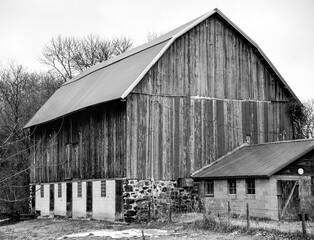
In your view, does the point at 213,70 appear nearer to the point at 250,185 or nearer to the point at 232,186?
the point at 232,186

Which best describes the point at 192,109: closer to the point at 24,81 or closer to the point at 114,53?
the point at 24,81

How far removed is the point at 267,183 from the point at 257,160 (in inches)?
82.2

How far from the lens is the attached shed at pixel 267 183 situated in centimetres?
2220

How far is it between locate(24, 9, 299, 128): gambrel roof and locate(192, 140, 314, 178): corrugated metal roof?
457 cm

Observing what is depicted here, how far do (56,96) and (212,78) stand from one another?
1234 centimetres

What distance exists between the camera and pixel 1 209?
4275 cm

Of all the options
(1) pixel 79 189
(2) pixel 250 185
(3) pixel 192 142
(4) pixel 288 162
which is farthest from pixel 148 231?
(1) pixel 79 189

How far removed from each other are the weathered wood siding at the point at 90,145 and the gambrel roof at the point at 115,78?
641 millimetres

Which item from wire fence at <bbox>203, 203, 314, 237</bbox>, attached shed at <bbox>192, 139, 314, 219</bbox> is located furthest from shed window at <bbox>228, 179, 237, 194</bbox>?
wire fence at <bbox>203, 203, 314, 237</bbox>

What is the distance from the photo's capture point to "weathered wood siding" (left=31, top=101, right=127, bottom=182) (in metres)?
25.7

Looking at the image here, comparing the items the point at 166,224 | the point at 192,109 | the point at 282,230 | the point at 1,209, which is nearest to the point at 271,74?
the point at 192,109

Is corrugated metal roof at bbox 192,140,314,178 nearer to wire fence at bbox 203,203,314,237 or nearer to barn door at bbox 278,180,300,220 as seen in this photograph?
barn door at bbox 278,180,300,220

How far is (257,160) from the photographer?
79.9ft

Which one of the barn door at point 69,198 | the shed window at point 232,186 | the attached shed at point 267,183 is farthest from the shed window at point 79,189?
the shed window at point 232,186
